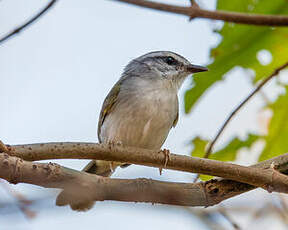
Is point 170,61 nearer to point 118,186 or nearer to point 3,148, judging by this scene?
point 118,186

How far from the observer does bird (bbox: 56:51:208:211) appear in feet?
15.8

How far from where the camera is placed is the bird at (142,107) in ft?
15.8

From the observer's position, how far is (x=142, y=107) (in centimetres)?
481

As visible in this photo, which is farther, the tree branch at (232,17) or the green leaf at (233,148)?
the green leaf at (233,148)

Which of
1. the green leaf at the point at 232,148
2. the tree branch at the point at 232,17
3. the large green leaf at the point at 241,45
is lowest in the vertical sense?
the green leaf at the point at 232,148

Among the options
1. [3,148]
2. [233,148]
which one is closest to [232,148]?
[233,148]

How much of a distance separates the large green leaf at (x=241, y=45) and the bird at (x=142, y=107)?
0.72 m

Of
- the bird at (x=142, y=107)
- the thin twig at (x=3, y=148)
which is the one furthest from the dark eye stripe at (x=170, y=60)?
the thin twig at (x=3, y=148)

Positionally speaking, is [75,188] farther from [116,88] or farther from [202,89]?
[116,88]

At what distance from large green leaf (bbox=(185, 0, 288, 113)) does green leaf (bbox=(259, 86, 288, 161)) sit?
454mm

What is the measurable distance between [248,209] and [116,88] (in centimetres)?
177

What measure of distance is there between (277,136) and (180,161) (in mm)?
1331

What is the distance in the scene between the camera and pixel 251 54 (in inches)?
169

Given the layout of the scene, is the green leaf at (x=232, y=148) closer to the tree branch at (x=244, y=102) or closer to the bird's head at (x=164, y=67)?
the tree branch at (x=244, y=102)
